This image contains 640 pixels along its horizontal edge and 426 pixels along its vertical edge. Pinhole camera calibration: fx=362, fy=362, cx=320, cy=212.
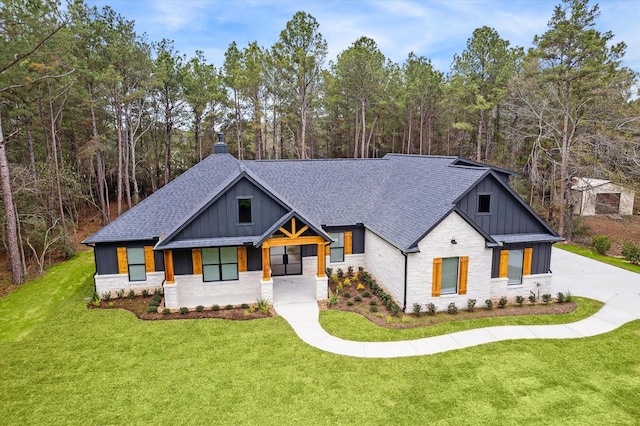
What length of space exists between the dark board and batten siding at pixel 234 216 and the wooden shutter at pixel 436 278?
6.72 metres

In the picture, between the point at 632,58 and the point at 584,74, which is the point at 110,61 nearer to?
the point at 584,74

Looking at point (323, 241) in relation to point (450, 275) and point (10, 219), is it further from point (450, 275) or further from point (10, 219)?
point (10, 219)

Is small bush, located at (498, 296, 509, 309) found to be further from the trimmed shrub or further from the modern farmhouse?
the trimmed shrub

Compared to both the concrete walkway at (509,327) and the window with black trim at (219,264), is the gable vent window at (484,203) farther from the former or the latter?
the window with black trim at (219,264)

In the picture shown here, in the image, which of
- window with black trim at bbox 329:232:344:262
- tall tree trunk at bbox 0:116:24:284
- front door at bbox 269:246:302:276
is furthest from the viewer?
window with black trim at bbox 329:232:344:262

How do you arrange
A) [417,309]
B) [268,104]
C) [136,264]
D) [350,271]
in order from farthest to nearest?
[268,104] < [350,271] < [136,264] < [417,309]

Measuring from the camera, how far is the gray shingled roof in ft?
51.4

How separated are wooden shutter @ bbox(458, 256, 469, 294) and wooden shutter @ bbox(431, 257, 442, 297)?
93cm

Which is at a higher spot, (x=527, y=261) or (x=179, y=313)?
(x=527, y=261)

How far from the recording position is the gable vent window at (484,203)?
615 inches

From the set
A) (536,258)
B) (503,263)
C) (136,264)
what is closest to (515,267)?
(503,263)

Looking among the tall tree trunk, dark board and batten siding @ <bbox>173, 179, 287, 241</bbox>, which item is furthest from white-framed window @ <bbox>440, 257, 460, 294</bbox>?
the tall tree trunk

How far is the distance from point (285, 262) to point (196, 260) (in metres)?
5.14

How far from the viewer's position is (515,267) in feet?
54.1
